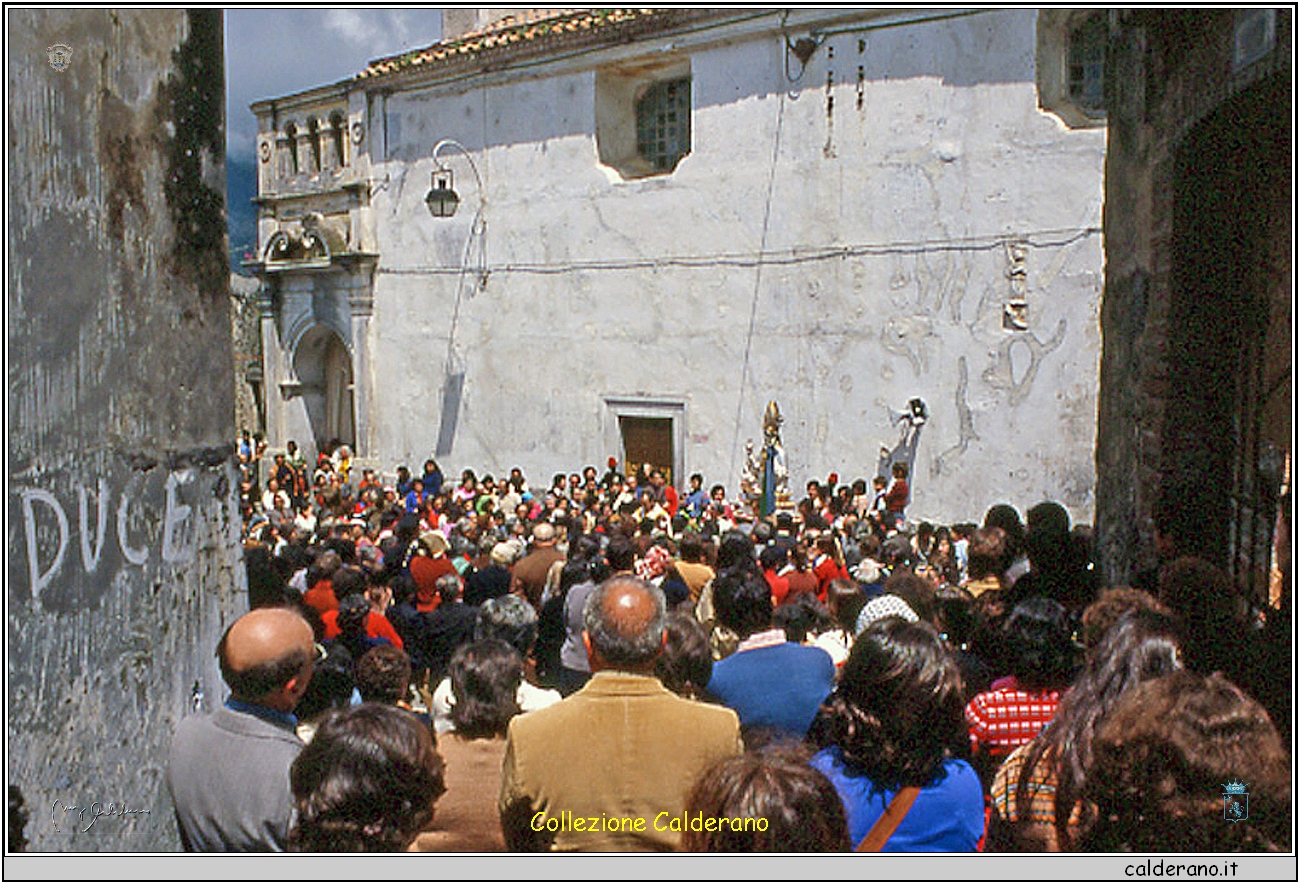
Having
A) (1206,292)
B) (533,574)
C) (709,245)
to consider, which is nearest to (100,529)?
(533,574)

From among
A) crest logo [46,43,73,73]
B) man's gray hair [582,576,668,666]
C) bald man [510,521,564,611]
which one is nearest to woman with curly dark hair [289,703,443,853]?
man's gray hair [582,576,668,666]

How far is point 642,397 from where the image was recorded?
1603 centimetres

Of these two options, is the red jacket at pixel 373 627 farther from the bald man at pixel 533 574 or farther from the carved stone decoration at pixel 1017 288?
the carved stone decoration at pixel 1017 288

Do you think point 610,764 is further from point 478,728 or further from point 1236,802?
point 1236,802

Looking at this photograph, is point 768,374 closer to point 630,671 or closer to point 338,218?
point 338,218

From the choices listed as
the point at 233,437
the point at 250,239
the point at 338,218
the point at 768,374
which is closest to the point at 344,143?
the point at 338,218

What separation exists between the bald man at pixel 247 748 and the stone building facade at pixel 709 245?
38.0 ft

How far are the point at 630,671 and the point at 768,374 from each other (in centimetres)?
1227

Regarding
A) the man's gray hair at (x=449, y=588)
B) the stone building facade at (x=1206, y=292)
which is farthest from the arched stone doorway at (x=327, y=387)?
the stone building facade at (x=1206, y=292)

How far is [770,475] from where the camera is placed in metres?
14.5

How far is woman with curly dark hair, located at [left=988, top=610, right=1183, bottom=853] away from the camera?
8.16 ft

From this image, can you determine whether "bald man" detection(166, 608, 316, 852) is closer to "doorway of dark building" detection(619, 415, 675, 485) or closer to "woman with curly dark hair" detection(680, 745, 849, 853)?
"woman with curly dark hair" detection(680, 745, 849, 853)
